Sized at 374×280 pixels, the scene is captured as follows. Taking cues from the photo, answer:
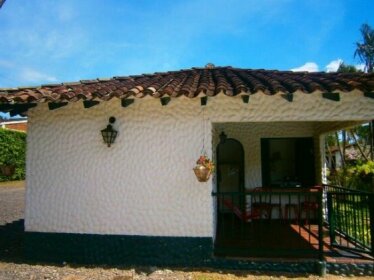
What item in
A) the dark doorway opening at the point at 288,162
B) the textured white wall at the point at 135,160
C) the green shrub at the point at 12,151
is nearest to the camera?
the textured white wall at the point at 135,160

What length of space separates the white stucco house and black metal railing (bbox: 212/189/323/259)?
926 millimetres

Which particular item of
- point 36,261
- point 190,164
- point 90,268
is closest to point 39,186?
point 36,261

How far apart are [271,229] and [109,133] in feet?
17.2

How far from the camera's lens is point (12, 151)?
22922 mm

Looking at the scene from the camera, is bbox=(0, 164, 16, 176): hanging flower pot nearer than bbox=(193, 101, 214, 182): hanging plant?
No

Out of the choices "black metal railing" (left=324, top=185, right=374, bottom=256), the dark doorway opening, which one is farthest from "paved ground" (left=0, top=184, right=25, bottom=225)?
"black metal railing" (left=324, top=185, right=374, bottom=256)

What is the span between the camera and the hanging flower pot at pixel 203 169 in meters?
6.12

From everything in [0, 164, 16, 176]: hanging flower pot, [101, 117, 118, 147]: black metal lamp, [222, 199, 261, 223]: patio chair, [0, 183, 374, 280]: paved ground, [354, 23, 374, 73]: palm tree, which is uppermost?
[354, 23, 374, 73]: palm tree

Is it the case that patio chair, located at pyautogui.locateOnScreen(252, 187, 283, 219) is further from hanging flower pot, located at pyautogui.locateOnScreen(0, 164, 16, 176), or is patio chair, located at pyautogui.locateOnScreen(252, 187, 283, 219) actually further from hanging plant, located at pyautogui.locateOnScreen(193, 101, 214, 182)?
hanging flower pot, located at pyautogui.locateOnScreen(0, 164, 16, 176)

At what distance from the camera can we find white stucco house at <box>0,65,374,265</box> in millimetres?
6414

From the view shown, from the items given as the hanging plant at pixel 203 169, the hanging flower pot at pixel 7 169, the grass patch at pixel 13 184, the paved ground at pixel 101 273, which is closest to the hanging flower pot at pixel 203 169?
the hanging plant at pixel 203 169

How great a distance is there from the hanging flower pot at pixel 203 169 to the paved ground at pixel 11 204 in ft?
26.2

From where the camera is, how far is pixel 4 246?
7805mm

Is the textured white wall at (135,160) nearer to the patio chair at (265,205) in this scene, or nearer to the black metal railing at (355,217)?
the black metal railing at (355,217)
